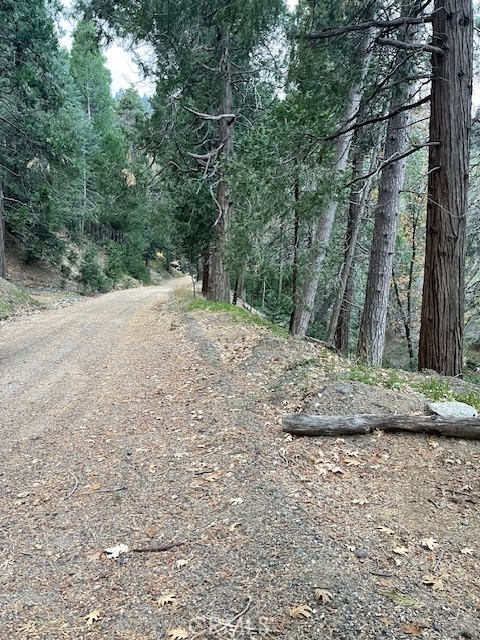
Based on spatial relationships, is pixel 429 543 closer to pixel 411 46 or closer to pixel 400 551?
pixel 400 551

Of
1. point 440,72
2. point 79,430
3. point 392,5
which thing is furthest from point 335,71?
point 79,430

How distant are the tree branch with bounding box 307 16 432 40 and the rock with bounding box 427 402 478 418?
454 cm

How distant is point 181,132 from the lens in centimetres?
1162

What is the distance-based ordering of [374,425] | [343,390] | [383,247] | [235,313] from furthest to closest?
[235,313]
[383,247]
[343,390]
[374,425]

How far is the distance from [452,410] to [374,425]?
74 cm

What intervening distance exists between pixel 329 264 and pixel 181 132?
217 inches

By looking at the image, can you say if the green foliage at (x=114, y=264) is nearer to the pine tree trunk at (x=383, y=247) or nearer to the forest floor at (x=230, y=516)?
the pine tree trunk at (x=383, y=247)

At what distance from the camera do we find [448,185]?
5555 millimetres

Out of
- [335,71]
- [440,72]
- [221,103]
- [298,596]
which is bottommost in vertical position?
[298,596]

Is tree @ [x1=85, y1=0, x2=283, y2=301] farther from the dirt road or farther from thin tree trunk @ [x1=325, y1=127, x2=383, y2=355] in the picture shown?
the dirt road

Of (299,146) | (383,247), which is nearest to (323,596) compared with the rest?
(299,146)

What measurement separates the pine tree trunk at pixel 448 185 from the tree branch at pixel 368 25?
13.3 inches

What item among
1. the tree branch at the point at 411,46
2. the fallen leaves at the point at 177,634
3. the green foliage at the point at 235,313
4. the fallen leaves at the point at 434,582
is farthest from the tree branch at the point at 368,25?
the fallen leaves at the point at 177,634

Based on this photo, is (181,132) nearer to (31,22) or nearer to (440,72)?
(31,22)
